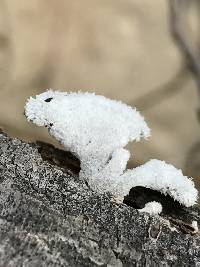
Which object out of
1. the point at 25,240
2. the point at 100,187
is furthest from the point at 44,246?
the point at 100,187

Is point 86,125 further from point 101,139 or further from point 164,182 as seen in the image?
point 164,182

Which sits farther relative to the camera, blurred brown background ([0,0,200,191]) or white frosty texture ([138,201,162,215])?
blurred brown background ([0,0,200,191])

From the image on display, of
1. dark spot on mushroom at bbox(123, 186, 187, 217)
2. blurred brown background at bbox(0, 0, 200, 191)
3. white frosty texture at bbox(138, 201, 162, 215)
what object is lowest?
white frosty texture at bbox(138, 201, 162, 215)

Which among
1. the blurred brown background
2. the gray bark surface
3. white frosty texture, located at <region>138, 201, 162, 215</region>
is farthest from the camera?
the blurred brown background

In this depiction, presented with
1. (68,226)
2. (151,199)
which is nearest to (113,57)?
(151,199)

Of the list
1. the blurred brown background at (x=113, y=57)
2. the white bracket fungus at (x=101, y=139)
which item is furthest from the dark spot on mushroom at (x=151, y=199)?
the blurred brown background at (x=113, y=57)

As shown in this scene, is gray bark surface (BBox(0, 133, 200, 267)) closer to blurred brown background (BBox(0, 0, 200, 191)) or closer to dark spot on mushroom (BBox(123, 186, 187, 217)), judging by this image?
dark spot on mushroom (BBox(123, 186, 187, 217))

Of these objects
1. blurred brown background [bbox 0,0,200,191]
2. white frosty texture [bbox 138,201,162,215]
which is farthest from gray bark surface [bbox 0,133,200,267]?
blurred brown background [bbox 0,0,200,191]

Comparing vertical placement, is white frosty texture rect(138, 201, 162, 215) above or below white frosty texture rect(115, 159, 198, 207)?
below
